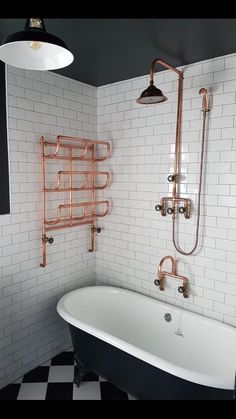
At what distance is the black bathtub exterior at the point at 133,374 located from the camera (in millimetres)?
1563

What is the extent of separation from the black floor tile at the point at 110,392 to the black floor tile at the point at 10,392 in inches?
25.7

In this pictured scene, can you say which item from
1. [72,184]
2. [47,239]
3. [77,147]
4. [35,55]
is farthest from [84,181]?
[35,55]

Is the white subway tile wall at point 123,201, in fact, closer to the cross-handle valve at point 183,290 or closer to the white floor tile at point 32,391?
the cross-handle valve at point 183,290

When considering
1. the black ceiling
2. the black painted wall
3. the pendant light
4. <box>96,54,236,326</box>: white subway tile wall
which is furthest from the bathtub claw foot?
the black ceiling

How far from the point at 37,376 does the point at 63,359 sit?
30 centimetres

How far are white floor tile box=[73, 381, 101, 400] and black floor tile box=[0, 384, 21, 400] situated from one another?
444mm

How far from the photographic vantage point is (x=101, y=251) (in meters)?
2.98

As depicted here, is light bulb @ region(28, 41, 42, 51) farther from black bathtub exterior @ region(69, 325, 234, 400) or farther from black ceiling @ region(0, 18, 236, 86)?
black bathtub exterior @ region(69, 325, 234, 400)

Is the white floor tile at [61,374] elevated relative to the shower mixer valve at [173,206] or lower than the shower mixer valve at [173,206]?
lower

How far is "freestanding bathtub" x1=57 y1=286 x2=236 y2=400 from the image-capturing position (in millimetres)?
1602

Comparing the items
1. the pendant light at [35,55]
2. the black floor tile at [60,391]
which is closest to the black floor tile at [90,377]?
the black floor tile at [60,391]
